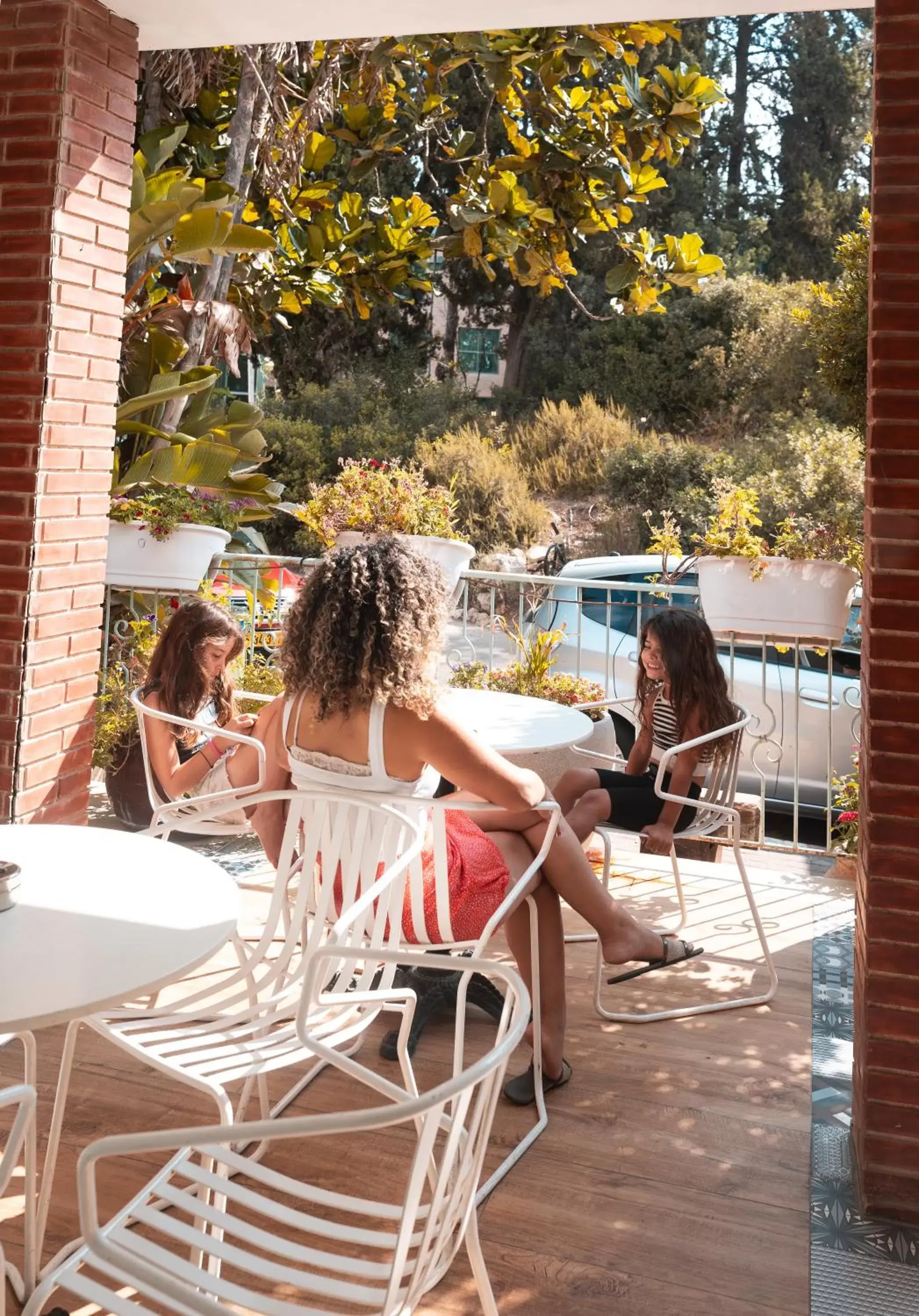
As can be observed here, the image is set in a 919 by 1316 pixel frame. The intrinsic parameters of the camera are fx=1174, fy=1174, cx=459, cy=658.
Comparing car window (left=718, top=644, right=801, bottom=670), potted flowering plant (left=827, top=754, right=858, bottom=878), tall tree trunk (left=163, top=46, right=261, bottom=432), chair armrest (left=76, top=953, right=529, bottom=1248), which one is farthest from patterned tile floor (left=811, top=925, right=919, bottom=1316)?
tall tree trunk (left=163, top=46, right=261, bottom=432)

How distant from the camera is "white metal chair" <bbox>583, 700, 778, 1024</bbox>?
132 inches

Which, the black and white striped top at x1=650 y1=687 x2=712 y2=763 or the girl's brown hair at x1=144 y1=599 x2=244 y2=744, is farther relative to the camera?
the black and white striped top at x1=650 y1=687 x2=712 y2=763

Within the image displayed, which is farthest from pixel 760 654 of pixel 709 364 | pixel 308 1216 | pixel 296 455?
pixel 709 364

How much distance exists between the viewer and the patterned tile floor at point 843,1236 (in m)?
2.14

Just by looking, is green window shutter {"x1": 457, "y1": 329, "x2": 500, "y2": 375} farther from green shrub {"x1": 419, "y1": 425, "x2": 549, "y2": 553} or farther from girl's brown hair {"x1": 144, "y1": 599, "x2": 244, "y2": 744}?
girl's brown hair {"x1": 144, "y1": 599, "x2": 244, "y2": 744}

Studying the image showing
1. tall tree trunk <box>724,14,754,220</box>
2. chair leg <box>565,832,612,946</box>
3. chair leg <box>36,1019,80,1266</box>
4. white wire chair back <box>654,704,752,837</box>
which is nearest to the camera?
chair leg <box>36,1019,80,1266</box>

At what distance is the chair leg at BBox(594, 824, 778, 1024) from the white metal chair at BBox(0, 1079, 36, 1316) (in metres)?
1.62

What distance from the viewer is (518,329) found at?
2102 centimetres

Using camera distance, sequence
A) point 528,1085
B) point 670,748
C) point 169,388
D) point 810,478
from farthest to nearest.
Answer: point 810,478 → point 169,388 → point 670,748 → point 528,1085

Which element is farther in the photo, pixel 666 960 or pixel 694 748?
pixel 694 748

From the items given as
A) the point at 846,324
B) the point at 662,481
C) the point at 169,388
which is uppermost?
the point at 662,481

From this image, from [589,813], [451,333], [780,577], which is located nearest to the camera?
[589,813]

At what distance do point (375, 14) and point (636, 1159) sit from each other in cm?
314

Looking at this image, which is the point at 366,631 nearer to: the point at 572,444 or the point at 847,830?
the point at 847,830
